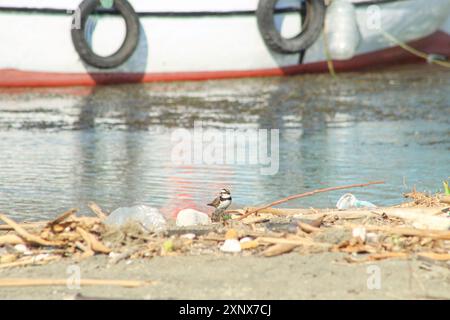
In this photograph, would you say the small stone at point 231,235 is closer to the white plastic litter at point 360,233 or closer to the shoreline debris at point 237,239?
the shoreline debris at point 237,239

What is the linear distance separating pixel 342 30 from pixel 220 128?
5432 mm

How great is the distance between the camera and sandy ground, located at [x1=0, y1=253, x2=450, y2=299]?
4621 mm

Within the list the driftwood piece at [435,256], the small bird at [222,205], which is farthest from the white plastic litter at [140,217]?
the driftwood piece at [435,256]

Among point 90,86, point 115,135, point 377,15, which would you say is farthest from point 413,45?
point 115,135

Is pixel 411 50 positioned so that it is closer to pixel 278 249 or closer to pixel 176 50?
pixel 176 50

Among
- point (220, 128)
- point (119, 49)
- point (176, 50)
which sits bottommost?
point (220, 128)

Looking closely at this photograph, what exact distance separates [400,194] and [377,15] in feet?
30.9

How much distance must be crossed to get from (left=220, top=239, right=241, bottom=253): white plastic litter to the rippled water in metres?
2.29

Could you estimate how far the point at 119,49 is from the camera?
52.0 feet

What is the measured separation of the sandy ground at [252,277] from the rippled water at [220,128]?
247cm

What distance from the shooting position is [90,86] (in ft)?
52.1

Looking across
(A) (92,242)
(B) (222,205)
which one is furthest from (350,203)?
(A) (92,242)

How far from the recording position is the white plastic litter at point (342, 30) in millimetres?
16594
